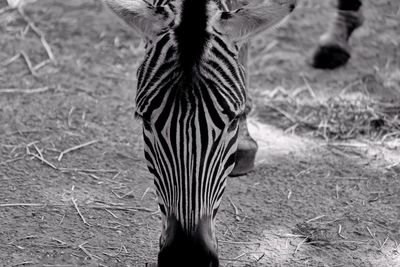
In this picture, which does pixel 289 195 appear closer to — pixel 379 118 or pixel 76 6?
pixel 379 118

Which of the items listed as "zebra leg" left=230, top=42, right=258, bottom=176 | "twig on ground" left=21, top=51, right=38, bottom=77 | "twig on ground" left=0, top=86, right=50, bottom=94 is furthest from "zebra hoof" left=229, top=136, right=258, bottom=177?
"twig on ground" left=21, top=51, right=38, bottom=77

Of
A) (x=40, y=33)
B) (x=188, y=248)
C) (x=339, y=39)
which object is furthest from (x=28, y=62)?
(x=188, y=248)

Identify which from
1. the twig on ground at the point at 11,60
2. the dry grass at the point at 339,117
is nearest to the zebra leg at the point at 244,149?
the dry grass at the point at 339,117

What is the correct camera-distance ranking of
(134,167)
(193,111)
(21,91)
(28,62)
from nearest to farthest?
(193,111), (134,167), (21,91), (28,62)

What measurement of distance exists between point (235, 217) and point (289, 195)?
0.54 metres

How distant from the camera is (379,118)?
601 centimetres

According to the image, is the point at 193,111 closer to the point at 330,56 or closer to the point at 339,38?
the point at 330,56

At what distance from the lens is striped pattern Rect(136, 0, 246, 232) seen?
3.04 meters

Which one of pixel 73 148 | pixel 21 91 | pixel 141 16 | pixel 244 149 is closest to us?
pixel 141 16

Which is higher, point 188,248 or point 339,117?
point 188,248

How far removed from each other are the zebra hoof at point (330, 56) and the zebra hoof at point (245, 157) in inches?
82.7

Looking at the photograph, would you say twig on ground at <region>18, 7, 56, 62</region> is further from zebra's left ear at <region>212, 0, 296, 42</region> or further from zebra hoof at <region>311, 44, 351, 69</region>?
zebra's left ear at <region>212, 0, 296, 42</region>

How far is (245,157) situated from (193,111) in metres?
2.17

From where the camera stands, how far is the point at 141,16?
132 inches
